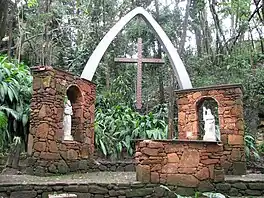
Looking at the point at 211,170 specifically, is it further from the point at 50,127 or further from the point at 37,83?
the point at 37,83

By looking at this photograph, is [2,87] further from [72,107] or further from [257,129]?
[257,129]

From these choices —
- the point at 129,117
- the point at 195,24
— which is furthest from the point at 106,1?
the point at 129,117

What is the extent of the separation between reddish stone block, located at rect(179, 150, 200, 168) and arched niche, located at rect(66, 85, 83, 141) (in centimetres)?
281

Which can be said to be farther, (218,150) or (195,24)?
(195,24)

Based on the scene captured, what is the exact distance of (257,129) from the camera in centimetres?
1123

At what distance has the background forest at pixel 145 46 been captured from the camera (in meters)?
Result: 11.6

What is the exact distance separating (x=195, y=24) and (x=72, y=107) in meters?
8.87

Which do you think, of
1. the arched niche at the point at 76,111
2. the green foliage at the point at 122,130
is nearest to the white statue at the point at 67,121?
the arched niche at the point at 76,111


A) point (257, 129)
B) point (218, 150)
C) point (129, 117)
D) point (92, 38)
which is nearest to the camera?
point (218, 150)

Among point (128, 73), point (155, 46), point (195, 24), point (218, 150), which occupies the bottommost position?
point (218, 150)

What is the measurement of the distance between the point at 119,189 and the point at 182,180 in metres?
1.14

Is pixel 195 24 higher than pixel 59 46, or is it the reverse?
pixel 195 24

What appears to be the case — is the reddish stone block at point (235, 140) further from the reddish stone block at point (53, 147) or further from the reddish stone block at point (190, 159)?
the reddish stone block at point (53, 147)

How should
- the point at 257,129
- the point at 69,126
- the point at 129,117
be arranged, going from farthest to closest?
1. the point at 257,129
2. the point at 129,117
3. the point at 69,126
